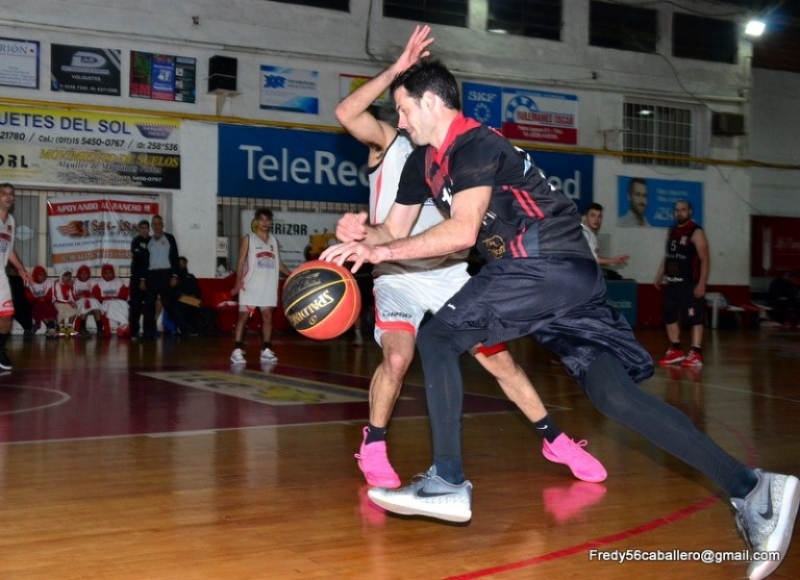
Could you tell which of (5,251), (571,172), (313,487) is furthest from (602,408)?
(571,172)

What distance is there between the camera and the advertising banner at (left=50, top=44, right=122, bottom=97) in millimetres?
17281

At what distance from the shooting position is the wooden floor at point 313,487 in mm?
3482

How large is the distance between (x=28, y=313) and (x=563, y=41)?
1263 cm

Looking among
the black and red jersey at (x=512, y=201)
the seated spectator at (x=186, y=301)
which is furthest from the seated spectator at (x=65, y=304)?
the black and red jersey at (x=512, y=201)

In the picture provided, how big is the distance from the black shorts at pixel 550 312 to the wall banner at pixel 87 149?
14.9m

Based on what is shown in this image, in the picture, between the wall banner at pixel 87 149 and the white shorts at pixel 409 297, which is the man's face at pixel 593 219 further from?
the wall banner at pixel 87 149

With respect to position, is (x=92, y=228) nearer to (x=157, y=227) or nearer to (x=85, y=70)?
(x=157, y=227)

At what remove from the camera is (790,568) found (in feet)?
11.5

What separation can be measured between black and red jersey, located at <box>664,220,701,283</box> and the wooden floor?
283 cm

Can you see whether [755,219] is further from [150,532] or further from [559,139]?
[150,532]

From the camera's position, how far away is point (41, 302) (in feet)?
54.8

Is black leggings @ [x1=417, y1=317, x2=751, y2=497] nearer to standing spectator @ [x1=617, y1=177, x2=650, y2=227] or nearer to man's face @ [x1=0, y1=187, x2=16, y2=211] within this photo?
man's face @ [x1=0, y1=187, x2=16, y2=211]

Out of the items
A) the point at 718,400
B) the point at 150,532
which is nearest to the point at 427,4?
the point at 718,400

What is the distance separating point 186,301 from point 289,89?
4787 millimetres
